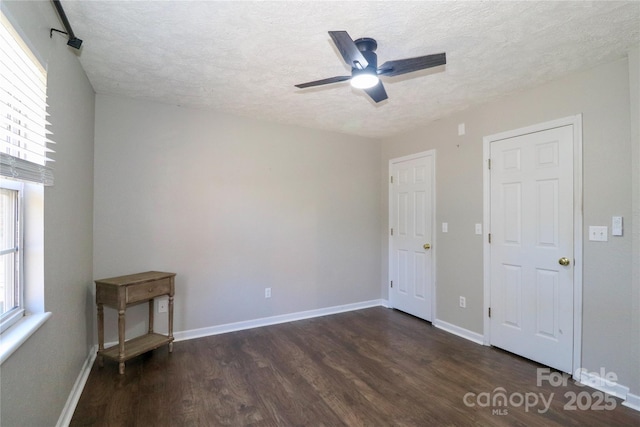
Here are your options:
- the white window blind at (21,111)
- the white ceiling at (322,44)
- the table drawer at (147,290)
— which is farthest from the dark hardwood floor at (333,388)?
Answer: the white ceiling at (322,44)

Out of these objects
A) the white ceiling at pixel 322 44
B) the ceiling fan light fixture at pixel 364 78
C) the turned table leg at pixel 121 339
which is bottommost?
the turned table leg at pixel 121 339

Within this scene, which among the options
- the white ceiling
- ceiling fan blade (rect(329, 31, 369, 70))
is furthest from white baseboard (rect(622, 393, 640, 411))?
ceiling fan blade (rect(329, 31, 369, 70))

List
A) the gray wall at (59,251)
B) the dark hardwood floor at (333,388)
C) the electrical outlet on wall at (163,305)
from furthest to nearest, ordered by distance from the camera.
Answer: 1. the electrical outlet on wall at (163,305)
2. the dark hardwood floor at (333,388)
3. the gray wall at (59,251)

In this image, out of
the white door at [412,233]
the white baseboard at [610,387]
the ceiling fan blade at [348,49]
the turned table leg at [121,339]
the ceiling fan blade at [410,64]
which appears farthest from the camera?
the white door at [412,233]

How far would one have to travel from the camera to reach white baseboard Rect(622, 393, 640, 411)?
2.03 metres

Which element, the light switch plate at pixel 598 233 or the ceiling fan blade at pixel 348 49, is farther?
the light switch plate at pixel 598 233

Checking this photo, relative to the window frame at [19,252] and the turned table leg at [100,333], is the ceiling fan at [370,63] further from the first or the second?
the turned table leg at [100,333]

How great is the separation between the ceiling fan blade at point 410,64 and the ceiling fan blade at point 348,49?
145 millimetres

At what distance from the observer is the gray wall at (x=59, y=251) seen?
53.0 inches

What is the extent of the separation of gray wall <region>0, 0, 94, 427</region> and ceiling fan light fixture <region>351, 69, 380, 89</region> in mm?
1618

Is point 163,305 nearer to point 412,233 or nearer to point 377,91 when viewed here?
point 377,91

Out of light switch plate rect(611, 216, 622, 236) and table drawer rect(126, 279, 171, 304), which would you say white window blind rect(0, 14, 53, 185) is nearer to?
table drawer rect(126, 279, 171, 304)

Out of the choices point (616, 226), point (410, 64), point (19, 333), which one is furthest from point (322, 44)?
point (616, 226)

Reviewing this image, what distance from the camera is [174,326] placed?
311 centimetres
